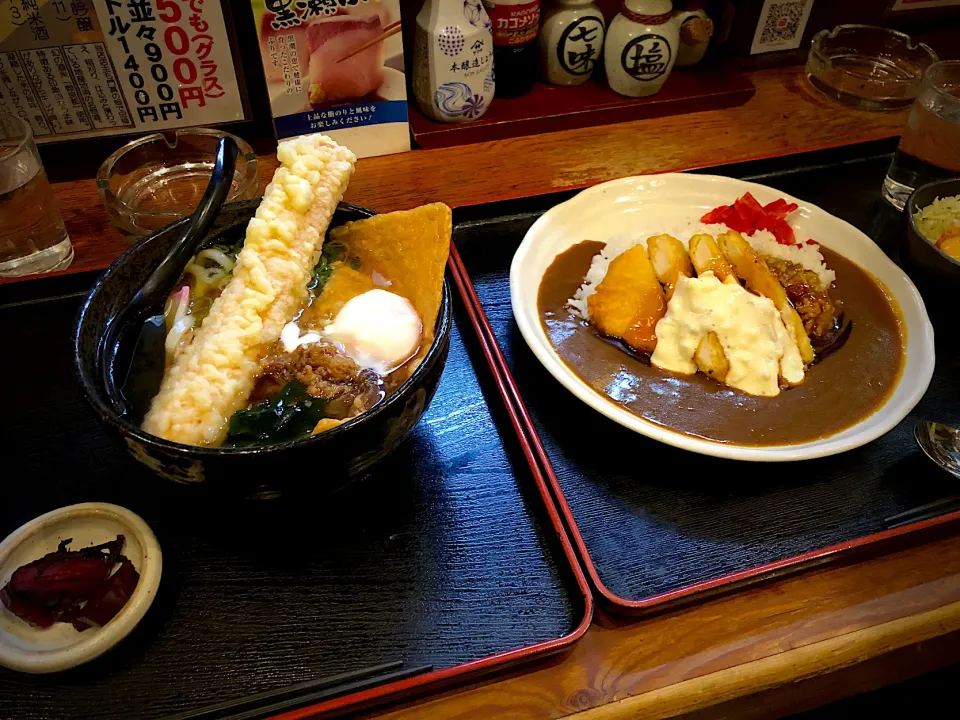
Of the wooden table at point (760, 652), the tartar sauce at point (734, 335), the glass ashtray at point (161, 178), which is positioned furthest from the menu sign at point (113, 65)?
the tartar sauce at point (734, 335)

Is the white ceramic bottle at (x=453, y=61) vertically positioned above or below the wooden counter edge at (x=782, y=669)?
above

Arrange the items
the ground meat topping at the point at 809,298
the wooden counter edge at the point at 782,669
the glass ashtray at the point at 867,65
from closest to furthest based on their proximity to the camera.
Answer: the wooden counter edge at the point at 782,669
the ground meat topping at the point at 809,298
the glass ashtray at the point at 867,65

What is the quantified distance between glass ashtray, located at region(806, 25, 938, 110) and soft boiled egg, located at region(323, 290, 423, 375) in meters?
1.98

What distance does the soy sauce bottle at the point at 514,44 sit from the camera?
203 centimetres

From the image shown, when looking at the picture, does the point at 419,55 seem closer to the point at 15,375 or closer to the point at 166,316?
the point at 166,316

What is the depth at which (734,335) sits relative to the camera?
1.53 meters

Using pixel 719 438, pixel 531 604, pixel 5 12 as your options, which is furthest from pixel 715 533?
pixel 5 12

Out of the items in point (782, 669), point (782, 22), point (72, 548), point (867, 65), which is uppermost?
point (782, 22)

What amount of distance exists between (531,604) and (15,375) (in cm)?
118

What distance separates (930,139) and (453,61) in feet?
4.47

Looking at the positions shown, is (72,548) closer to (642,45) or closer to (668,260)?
(668,260)

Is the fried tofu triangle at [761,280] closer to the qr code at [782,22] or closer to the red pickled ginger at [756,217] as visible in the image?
the red pickled ginger at [756,217]

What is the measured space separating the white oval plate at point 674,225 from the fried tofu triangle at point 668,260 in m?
0.10

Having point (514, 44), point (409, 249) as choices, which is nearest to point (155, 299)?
point (409, 249)
